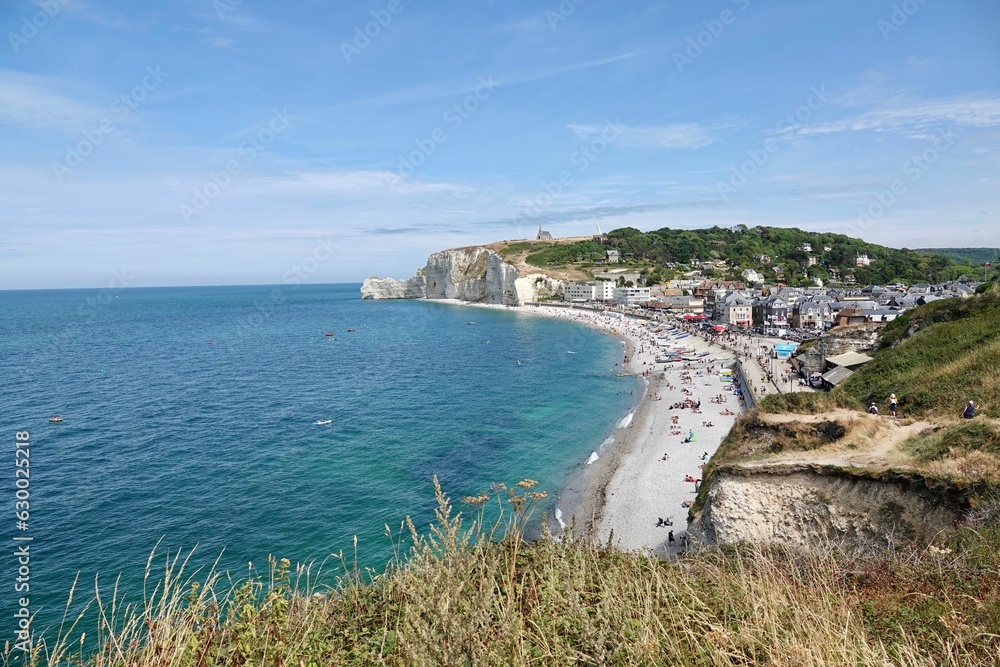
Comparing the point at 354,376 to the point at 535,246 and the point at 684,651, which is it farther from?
the point at 535,246

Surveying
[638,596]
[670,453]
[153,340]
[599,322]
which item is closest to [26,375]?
[153,340]

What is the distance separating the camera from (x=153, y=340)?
77.7 meters

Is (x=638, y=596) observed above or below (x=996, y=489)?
above

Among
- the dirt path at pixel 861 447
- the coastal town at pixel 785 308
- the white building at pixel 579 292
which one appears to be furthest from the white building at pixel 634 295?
the dirt path at pixel 861 447

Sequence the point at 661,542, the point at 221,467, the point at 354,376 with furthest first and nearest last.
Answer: the point at 354,376 < the point at 221,467 < the point at 661,542

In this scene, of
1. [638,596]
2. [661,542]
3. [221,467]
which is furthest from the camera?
[221,467]

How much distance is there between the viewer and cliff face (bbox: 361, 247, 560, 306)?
397 ft

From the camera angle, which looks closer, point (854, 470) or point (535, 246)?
point (854, 470)

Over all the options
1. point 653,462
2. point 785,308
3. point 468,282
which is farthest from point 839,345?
point 468,282

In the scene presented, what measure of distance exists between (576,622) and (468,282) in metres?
134

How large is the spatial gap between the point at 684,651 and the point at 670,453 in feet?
84.3

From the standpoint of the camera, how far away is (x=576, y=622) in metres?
4.69

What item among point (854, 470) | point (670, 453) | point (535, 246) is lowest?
point (670, 453)

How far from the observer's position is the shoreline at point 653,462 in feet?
66.5
